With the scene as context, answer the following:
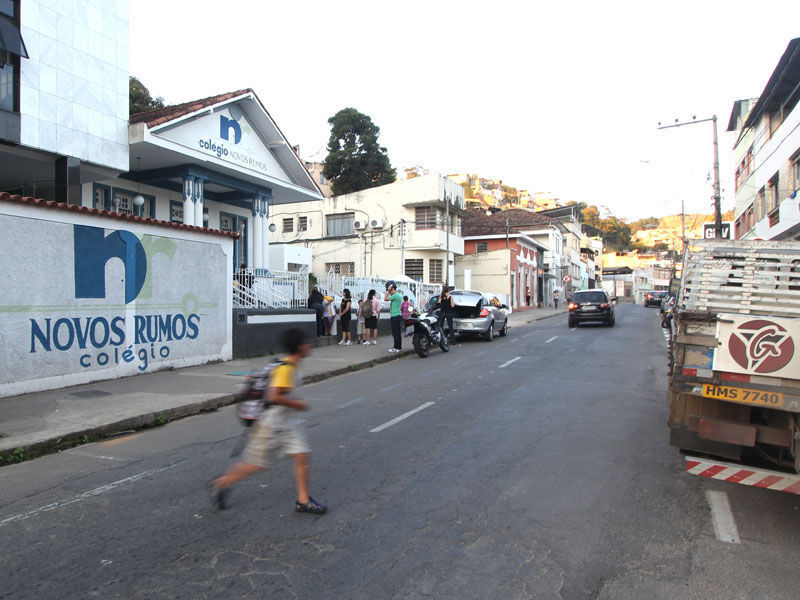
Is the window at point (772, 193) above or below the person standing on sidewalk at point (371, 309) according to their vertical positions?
above

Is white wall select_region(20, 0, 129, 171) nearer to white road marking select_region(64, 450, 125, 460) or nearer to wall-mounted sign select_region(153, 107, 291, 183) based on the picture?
wall-mounted sign select_region(153, 107, 291, 183)

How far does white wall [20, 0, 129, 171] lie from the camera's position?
1268cm

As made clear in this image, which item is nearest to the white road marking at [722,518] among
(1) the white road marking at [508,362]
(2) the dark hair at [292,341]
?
(2) the dark hair at [292,341]

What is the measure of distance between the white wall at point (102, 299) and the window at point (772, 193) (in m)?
21.5

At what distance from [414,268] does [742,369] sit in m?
30.3

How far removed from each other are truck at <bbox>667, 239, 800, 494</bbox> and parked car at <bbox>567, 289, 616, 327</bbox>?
20424mm

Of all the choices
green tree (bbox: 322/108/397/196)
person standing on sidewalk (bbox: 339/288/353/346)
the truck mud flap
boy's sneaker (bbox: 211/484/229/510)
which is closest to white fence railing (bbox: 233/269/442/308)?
person standing on sidewalk (bbox: 339/288/353/346)

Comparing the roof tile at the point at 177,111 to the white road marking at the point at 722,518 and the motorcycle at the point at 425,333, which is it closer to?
the motorcycle at the point at 425,333

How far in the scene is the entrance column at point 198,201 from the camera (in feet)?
54.8

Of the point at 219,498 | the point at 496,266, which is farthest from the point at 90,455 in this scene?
the point at 496,266

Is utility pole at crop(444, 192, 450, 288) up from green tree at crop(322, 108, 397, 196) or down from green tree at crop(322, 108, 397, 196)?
down

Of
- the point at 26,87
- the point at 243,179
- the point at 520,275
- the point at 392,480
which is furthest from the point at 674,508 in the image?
the point at 520,275

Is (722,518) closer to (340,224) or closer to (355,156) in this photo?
(340,224)

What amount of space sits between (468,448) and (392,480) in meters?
1.29
